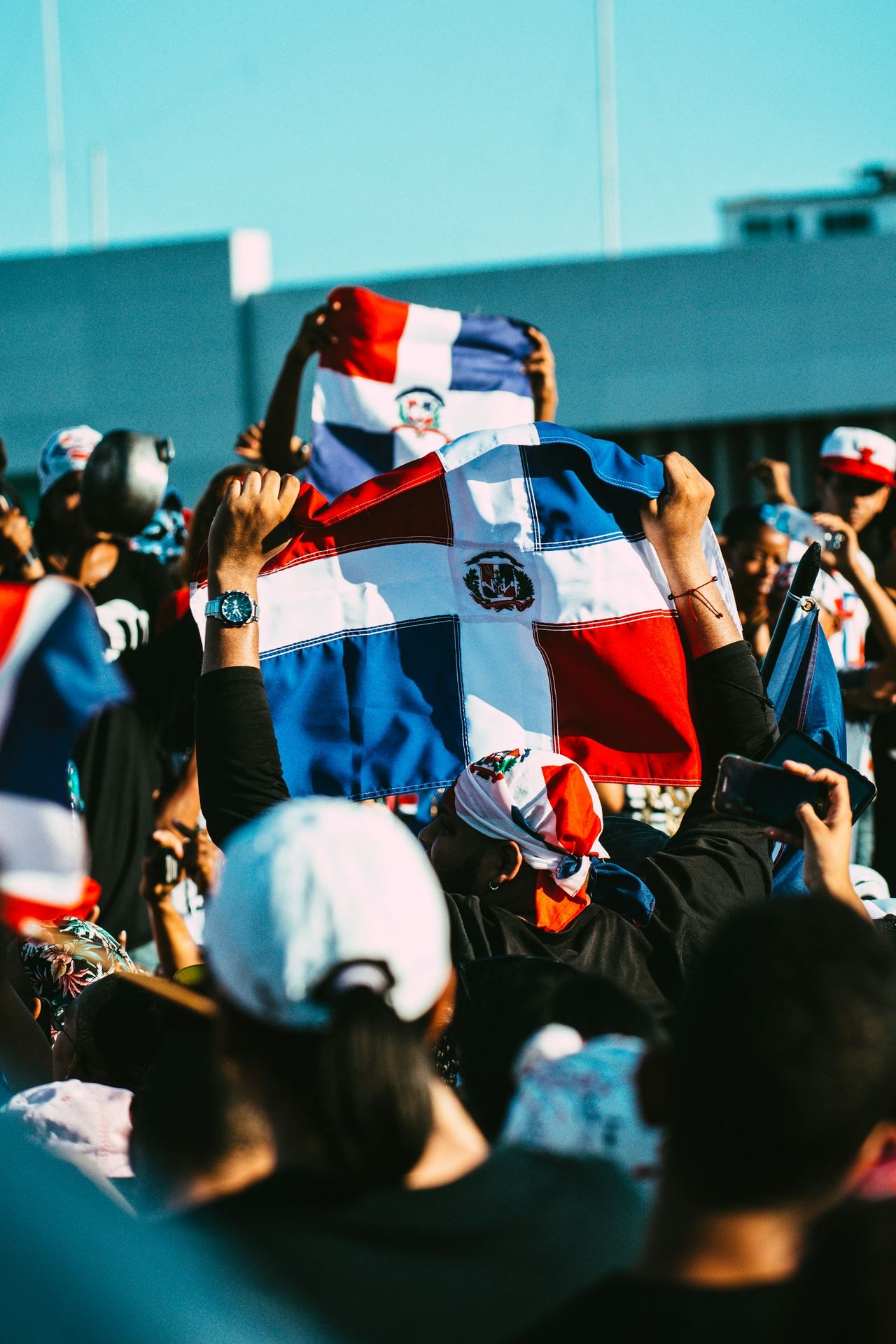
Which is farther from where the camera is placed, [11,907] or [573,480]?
[573,480]

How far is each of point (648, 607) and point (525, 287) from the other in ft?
47.2

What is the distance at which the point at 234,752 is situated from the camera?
118 inches

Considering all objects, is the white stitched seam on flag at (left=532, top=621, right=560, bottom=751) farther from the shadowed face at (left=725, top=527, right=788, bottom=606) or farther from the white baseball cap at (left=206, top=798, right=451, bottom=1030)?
the shadowed face at (left=725, top=527, right=788, bottom=606)

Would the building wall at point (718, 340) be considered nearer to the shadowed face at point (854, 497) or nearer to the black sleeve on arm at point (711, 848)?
the shadowed face at point (854, 497)

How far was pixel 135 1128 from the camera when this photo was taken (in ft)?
7.34

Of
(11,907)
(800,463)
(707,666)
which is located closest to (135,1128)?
(11,907)

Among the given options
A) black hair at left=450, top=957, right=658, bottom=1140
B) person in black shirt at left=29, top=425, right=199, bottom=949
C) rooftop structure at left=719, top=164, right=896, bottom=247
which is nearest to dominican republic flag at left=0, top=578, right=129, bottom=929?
black hair at left=450, top=957, right=658, bottom=1140

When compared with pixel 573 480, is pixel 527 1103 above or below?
below

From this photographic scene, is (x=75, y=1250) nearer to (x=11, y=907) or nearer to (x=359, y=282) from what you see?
(x=11, y=907)

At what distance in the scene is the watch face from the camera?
10.2 feet

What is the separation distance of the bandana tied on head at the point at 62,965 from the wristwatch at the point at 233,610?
903 millimetres

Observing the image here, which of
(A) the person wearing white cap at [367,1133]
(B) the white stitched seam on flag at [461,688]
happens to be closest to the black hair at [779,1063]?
(A) the person wearing white cap at [367,1133]

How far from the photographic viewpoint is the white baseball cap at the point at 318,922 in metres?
1.62

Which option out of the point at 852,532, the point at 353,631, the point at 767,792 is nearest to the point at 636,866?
the point at 767,792
